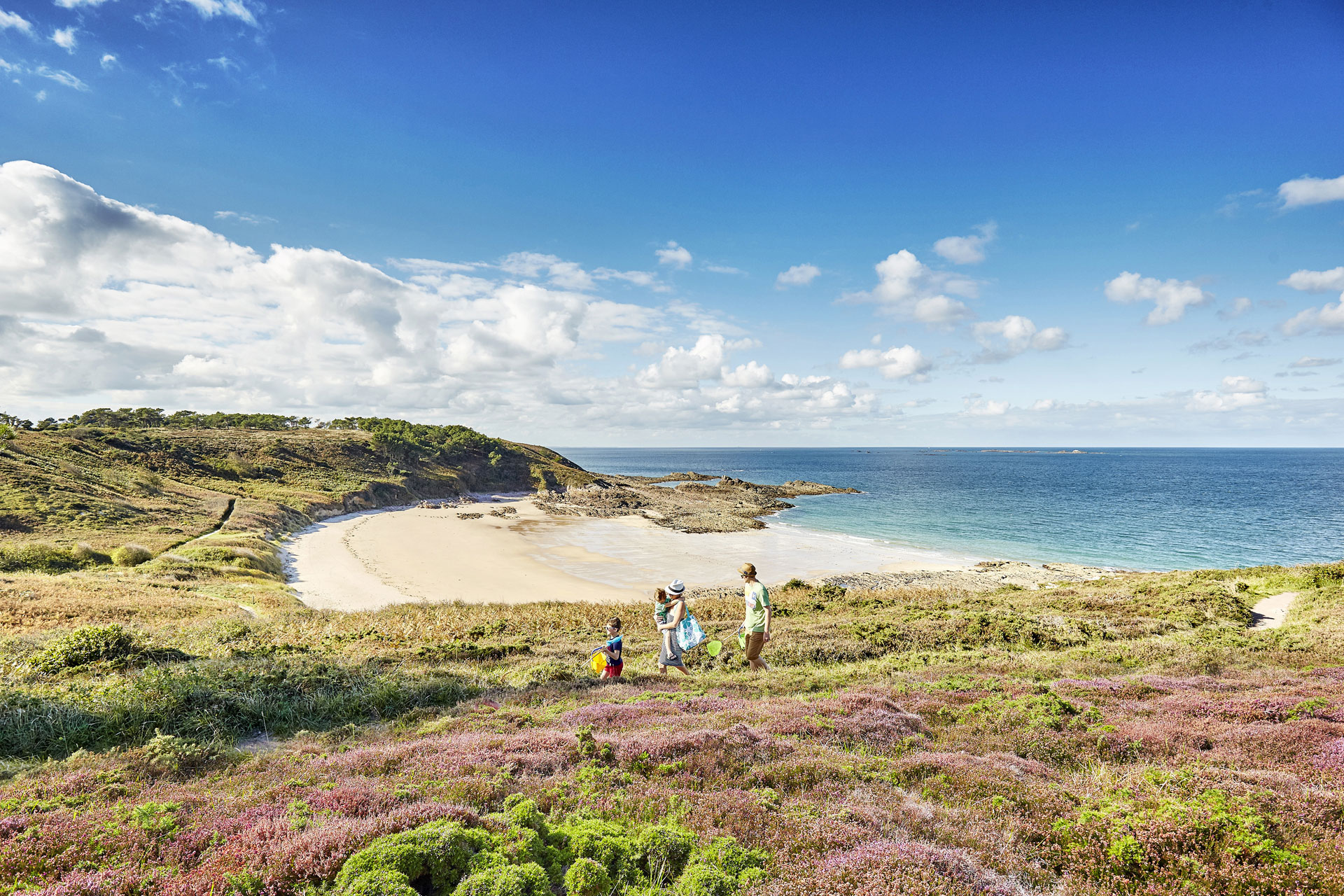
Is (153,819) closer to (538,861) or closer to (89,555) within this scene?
(538,861)

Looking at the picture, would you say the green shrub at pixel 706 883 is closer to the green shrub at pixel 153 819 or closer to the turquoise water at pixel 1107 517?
the green shrub at pixel 153 819

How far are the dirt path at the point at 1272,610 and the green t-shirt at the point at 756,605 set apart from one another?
60.1 feet

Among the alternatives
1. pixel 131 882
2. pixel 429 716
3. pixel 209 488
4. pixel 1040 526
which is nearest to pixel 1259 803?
pixel 131 882

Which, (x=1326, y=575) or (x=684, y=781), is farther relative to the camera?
→ (x=1326, y=575)

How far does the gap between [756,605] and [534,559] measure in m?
33.9

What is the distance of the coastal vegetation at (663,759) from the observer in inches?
179

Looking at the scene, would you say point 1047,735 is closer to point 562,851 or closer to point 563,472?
point 562,851

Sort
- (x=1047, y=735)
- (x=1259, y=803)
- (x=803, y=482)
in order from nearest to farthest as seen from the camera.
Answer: (x=1259, y=803) < (x=1047, y=735) < (x=803, y=482)

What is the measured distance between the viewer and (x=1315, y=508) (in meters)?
72.0

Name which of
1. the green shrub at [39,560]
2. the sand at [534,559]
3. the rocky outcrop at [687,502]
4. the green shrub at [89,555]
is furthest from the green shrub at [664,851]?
the rocky outcrop at [687,502]

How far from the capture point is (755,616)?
493 inches

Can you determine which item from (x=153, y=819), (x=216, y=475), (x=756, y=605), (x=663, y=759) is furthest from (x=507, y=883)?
(x=216, y=475)

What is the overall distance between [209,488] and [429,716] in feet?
217

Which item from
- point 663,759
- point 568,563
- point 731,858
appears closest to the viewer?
point 731,858
